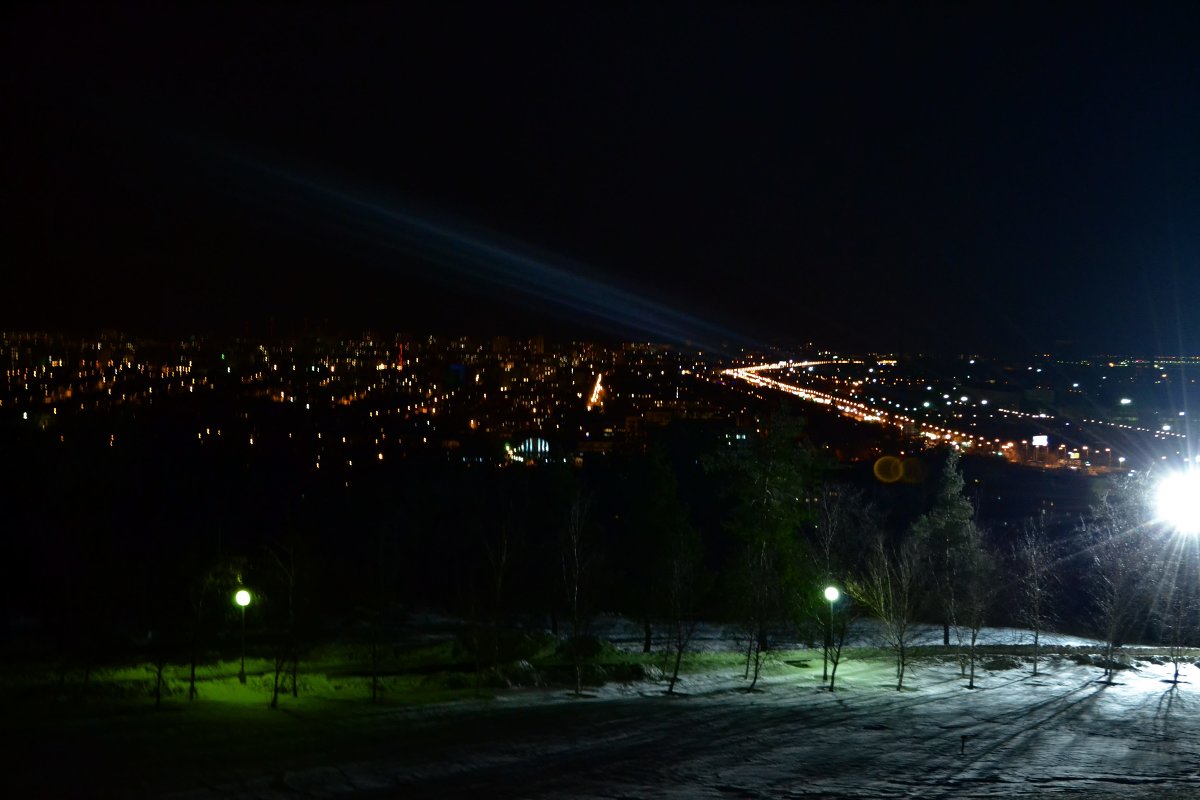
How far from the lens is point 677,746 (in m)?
16.0

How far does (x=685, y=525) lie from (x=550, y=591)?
6514 mm

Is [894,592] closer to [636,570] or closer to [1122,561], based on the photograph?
[1122,561]

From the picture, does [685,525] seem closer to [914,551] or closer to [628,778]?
[914,551]

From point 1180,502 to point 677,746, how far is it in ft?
68.9

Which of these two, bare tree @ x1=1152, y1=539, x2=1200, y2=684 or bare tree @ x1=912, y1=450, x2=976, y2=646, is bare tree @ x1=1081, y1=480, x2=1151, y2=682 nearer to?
bare tree @ x1=1152, y1=539, x2=1200, y2=684

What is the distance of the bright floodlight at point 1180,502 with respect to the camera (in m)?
28.9

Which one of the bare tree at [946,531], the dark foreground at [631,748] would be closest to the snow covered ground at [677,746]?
the dark foreground at [631,748]

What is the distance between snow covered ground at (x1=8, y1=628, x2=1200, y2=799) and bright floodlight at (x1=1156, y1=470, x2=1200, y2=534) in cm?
808

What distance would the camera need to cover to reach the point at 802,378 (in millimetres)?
132000

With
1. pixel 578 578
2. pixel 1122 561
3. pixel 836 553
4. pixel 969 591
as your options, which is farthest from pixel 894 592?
pixel 578 578

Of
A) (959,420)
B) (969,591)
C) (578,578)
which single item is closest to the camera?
(578,578)

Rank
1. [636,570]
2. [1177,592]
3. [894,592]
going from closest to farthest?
[894,592] < [1177,592] < [636,570]

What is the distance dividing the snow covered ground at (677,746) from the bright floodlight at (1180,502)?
808 centimetres

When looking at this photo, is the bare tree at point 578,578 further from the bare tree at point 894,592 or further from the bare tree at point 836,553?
the bare tree at point 894,592
